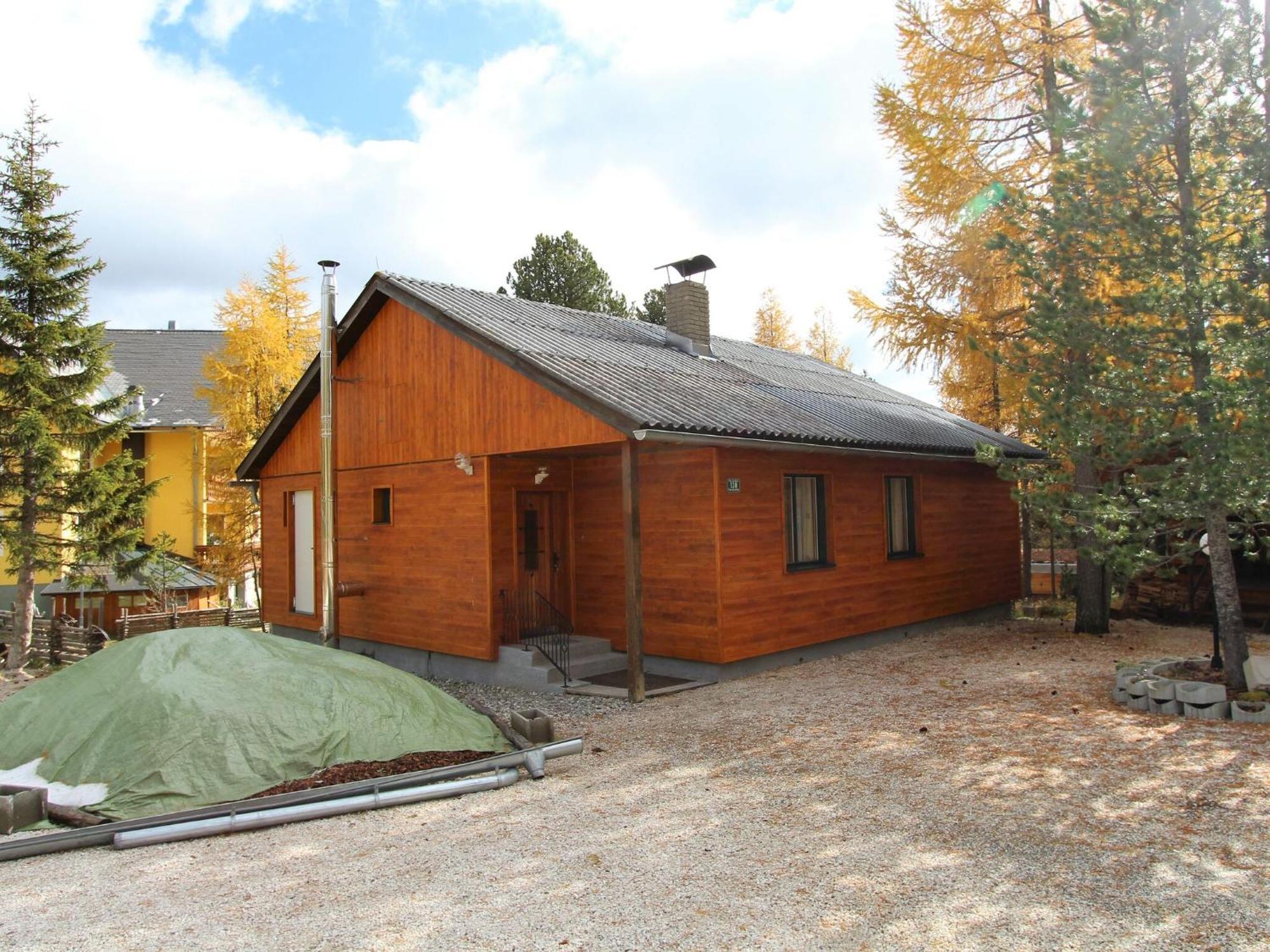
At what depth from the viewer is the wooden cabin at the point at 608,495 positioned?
33.3 feet

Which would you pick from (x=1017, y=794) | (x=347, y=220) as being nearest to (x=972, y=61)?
(x=347, y=220)

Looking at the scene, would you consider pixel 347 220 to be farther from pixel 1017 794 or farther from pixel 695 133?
pixel 1017 794

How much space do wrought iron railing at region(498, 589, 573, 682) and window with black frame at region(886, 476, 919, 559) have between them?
4984 mm

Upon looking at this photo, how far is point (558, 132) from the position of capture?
11945mm

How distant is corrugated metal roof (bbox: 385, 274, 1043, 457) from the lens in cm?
984

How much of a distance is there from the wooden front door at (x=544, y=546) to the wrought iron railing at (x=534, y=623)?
0.49 feet

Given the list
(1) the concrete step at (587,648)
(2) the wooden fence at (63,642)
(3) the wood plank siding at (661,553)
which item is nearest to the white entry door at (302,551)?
(2) the wooden fence at (63,642)

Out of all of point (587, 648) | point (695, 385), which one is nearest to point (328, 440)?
point (587, 648)

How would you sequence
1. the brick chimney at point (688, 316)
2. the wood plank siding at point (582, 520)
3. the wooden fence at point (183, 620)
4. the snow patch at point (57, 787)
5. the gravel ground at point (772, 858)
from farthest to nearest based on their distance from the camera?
the wooden fence at point (183, 620), the brick chimney at point (688, 316), the wood plank siding at point (582, 520), the snow patch at point (57, 787), the gravel ground at point (772, 858)

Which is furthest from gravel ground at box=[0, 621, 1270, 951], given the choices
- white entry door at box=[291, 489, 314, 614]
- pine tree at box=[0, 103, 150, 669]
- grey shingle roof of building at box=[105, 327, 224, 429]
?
grey shingle roof of building at box=[105, 327, 224, 429]

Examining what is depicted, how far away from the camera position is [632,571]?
360 inches

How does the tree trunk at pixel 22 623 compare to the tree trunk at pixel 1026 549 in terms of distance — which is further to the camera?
the tree trunk at pixel 1026 549

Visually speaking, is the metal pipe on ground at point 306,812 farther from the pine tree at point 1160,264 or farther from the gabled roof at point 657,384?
the pine tree at point 1160,264

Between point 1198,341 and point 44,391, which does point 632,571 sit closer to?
point 1198,341
